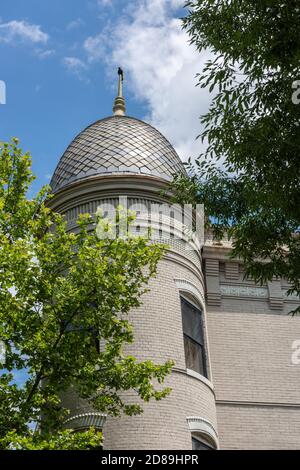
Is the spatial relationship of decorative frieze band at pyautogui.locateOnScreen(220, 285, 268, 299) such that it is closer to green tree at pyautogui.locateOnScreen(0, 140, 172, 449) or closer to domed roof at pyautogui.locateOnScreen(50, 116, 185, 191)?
domed roof at pyautogui.locateOnScreen(50, 116, 185, 191)

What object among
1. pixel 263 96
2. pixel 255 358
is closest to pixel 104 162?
pixel 255 358

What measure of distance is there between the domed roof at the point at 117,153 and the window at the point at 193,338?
3.49m

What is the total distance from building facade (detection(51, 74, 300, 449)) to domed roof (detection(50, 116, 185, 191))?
0.10 ft

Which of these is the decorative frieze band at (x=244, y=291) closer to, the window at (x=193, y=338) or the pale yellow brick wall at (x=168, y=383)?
the window at (x=193, y=338)

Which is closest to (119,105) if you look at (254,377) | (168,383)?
(254,377)

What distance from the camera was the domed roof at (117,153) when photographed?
54.2 feet

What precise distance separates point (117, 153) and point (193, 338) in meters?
5.10

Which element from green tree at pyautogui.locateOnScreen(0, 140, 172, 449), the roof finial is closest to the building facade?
the roof finial

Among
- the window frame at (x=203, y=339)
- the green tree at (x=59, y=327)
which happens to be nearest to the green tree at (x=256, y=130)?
the green tree at (x=59, y=327)

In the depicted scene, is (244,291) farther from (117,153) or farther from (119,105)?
(119,105)

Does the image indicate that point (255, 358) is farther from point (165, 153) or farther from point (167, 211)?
point (165, 153)

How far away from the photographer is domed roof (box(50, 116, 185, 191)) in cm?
1652

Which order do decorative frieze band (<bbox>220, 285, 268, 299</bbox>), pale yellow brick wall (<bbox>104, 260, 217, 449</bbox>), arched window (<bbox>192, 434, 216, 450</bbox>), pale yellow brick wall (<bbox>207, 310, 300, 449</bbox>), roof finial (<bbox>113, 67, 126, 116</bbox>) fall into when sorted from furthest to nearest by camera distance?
roof finial (<bbox>113, 67, 126, 116</bbox>)
decorative frieze band (<bbox>220, 285, 268, 299</bbox>)
pale yellow brick wall (<bbox>207, 310, 300, 449</bbox>)
arched window (<bbox>192, 434, 216, 450</bbox>)
pale yellow brick wall (<bbox>104, 260, 217, 449</bbox>)

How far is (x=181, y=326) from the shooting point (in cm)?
1484
